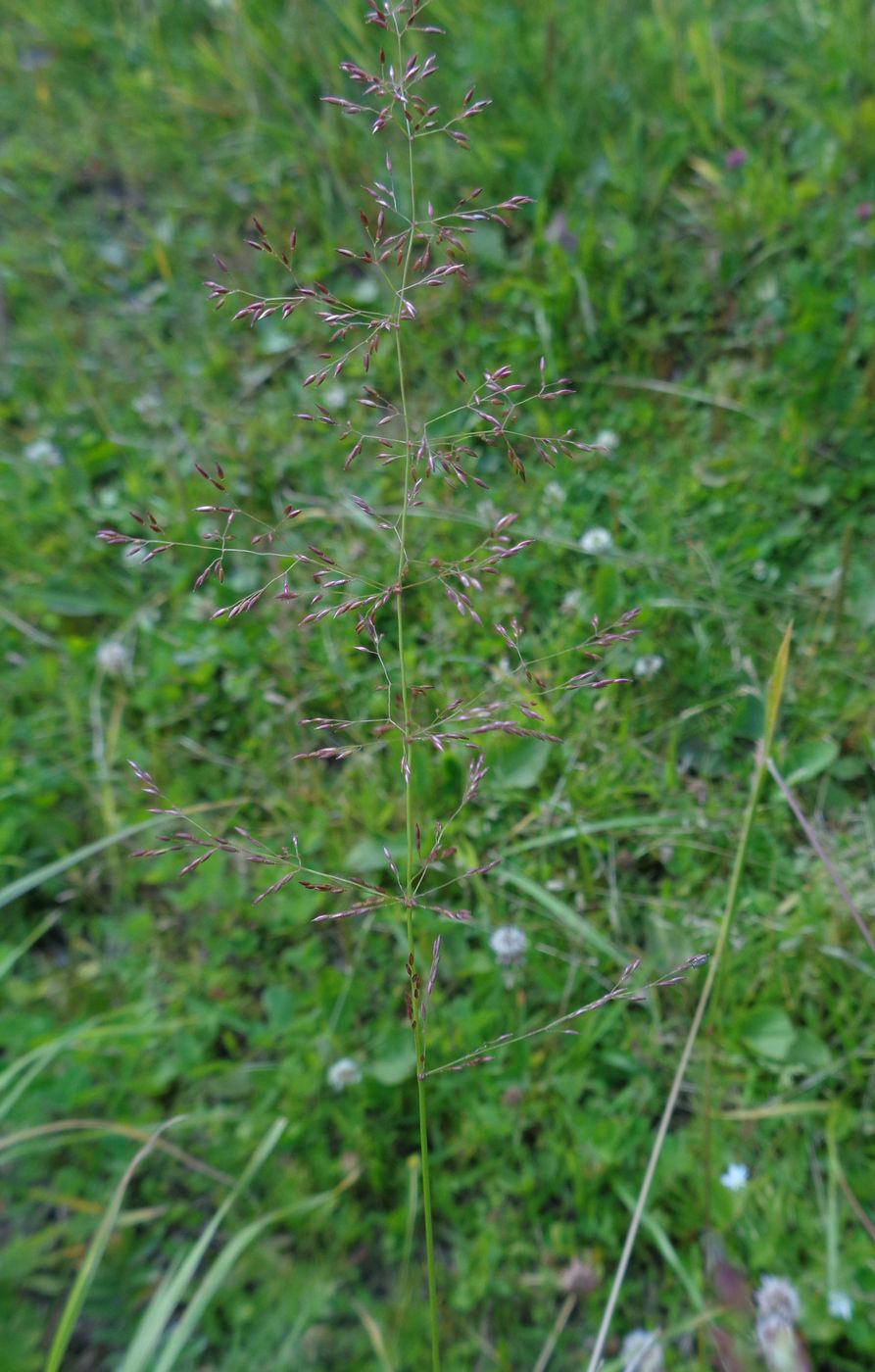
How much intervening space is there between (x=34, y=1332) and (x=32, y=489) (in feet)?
6.41

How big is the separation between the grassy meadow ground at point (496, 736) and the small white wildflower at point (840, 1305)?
0.03 metres

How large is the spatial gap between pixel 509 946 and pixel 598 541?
921 mm

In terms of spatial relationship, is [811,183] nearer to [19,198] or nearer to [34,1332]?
[19,198]

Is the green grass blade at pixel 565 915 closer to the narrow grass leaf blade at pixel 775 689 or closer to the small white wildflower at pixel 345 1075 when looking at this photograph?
the small white wildflower at pixel 345 1075

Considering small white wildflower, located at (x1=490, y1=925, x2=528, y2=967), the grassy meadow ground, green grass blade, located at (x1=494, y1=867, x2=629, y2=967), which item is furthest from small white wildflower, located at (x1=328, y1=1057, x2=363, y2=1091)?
green grass blade, located at (x1=494, y1=867, x2=629, y2=967)

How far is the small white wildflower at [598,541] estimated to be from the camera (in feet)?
7.07

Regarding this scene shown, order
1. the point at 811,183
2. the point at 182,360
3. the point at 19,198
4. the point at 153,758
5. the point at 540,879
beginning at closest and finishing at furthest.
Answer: the point at 540,879 → the point at 153,758 → the point at 811,183 → the point at 182,360 → the point at 19,198

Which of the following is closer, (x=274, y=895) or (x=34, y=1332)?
(x=34, y=1332)

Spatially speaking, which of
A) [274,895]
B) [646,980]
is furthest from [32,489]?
[646,980]

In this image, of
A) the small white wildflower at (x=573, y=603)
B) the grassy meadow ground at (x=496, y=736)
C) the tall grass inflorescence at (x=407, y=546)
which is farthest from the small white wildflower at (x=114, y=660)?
the small white wildflower at (x=573, y=603)

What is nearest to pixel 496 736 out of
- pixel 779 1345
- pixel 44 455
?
pixel 779 1345

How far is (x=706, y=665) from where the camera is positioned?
1.97m

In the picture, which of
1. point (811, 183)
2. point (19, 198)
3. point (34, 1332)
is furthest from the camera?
point (19, 198)

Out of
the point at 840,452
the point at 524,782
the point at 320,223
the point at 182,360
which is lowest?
the point at 524,782
